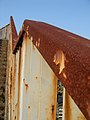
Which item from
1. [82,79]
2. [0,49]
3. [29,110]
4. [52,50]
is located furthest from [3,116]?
[82,79]

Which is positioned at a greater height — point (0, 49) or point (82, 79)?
point (0, 49)

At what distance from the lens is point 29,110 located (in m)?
1.33

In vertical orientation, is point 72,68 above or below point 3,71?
below

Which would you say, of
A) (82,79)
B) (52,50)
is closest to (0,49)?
(52,50)

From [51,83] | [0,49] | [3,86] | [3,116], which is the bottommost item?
[3,116]

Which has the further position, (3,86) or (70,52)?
(3,86)

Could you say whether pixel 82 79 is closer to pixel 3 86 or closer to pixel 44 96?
pixel 44 96

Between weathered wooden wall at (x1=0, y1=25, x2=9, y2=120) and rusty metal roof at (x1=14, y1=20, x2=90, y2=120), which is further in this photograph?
weathered wooden wall at (x1=0, y1=25, x2=9, y2=120)

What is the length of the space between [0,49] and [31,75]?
1.95 meters

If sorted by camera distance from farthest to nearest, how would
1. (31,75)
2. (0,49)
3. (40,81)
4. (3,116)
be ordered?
1. (0,49)
2. (3,116)
3. (31,75)
4. (40,81)

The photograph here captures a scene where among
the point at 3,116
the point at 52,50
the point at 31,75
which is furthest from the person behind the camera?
the point at 3,116

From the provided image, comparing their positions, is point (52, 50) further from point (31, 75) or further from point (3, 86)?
point (3, 86)

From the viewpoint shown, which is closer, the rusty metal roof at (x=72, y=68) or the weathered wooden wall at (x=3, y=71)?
the rusty metal roof at (x=72, y=68)

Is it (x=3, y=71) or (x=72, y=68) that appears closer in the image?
(x=72, y=68)
